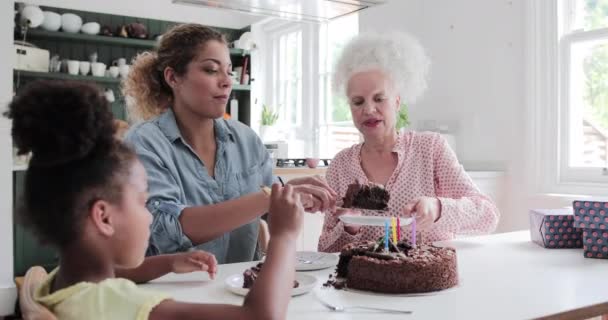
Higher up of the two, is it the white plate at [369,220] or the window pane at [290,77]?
the window pane at [290,77]

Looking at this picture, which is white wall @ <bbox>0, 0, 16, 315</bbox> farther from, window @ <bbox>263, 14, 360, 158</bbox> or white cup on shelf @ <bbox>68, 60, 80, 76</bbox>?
window @ <bbox>263, 14, 360, 158</bbox>

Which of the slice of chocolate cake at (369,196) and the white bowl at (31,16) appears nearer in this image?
the slice of chocolate cake at (369,196)

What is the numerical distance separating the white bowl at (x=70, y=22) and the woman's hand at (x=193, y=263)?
179 inches

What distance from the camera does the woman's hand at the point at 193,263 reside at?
1.34 m

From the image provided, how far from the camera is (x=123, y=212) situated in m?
0.91

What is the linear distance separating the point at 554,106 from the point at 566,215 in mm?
1952

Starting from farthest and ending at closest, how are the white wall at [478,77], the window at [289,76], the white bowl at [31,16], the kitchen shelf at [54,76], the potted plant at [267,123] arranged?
the window at [289,76], the potted plant at [267,123], the kitchen shelf at [54,76], the white bowl at [31,16], the white wall at [478,77]

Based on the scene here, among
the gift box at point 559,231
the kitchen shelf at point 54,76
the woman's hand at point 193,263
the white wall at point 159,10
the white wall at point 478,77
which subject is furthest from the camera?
the white wall at point 159,10

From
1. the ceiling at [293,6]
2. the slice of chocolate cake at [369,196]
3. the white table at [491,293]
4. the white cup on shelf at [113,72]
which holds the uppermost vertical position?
the white cup on shelf at [113,72]

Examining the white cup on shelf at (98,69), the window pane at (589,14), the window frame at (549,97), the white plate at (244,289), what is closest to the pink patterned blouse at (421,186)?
the white plate at (244,289)

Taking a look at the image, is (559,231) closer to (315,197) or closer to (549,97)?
(315,197)

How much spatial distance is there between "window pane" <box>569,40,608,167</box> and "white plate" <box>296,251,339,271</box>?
2.49m

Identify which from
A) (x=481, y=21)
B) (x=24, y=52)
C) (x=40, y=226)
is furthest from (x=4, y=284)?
(x=481, y=21)

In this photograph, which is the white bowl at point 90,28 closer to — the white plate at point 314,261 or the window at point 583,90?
the window at point 583,90
